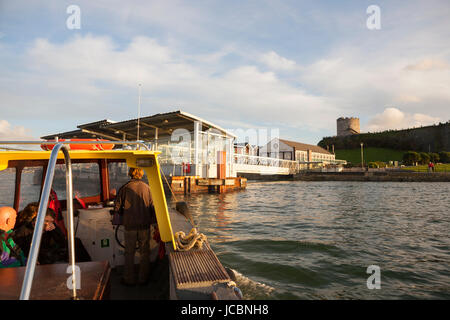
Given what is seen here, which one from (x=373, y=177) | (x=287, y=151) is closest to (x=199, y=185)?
(x=373, y=177)

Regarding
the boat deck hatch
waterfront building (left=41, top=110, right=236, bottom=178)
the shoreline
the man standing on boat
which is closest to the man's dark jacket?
the man standing on boat

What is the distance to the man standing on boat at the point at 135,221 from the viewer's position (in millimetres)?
4551

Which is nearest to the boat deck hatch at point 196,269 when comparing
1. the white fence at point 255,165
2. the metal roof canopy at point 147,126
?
the metal roof canopy at point 147,126

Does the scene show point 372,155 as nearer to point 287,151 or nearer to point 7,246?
point 287,151

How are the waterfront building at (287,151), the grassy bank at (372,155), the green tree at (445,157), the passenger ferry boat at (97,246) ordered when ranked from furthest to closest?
the grassy bank at (372,155) < the waterfront building at (287,151) < the green tree at (445,157) < the passenger ferry boat at (97,246)

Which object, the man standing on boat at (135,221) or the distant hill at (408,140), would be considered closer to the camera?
the man standing on boat at (135,221)

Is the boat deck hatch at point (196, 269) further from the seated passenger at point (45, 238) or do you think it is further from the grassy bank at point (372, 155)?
the grassy bank at point (372, 155)

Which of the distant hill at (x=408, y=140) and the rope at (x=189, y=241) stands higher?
the distant hill at (x=408, y=140)

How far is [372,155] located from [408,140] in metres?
16.1

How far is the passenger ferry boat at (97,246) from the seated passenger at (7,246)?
1.85 ft

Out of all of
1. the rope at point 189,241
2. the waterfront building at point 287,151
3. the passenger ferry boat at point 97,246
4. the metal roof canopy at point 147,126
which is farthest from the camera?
the waterfront building at point 287,151
